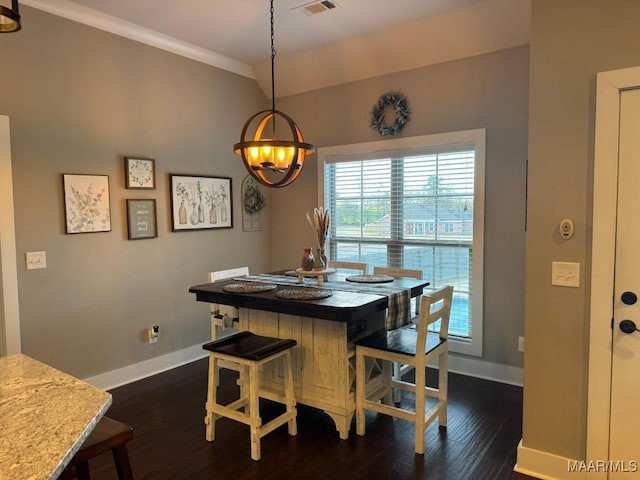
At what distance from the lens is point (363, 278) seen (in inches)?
135

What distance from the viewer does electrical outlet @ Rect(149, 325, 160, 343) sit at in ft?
13.0

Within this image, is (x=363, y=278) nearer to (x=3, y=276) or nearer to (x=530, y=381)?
(x=530, y=381)

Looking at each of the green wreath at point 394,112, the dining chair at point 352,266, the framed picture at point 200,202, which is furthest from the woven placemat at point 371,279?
the framed picture at point 200,202

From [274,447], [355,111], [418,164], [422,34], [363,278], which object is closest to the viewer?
[274,447]

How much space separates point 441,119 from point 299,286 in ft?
6.66

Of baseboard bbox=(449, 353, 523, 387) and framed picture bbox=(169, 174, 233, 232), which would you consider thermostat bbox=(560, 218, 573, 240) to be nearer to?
baseboard bbox=(449, 353, 523, 387)

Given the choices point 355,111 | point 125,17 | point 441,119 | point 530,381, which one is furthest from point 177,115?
point 530,381

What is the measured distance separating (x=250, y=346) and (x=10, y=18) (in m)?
1.99

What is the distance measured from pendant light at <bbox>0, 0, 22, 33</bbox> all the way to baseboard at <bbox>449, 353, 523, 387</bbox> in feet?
12.5

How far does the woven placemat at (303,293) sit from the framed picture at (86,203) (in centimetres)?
168

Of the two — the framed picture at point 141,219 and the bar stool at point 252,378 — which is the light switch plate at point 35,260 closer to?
the framed picture at point 141,219

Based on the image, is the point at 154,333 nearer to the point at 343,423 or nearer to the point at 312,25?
the point at 343,423

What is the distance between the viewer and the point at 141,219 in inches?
152

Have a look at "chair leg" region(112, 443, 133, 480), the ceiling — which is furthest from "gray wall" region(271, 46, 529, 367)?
"chair leg" region(112, 443, 133, 480)
